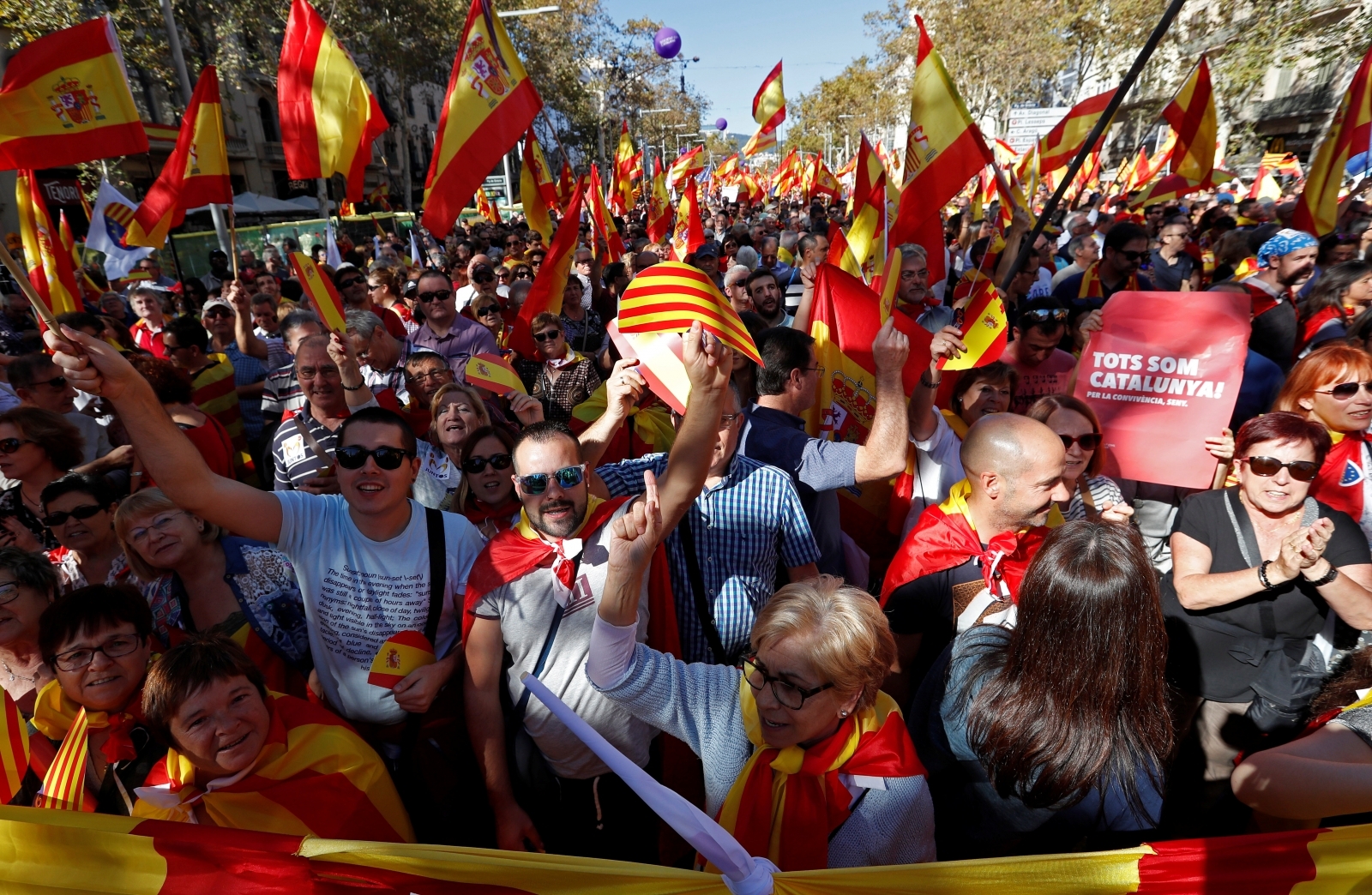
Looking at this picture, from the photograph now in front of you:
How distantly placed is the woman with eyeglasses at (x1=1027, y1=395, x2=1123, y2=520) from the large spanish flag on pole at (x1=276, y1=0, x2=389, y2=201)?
16.5 ft

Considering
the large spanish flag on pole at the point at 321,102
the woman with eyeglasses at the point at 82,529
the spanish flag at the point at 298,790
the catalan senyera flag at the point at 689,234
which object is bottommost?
the spanish flag at the point at 298,790

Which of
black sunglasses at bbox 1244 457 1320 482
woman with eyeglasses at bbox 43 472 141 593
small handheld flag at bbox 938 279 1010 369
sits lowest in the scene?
woman with eyeglasses at bbox 43 472 141 593

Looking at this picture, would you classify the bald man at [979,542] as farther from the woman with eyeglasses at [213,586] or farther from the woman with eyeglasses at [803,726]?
the woman with eyeglasses at [213,586]

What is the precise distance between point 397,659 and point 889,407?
180 cm

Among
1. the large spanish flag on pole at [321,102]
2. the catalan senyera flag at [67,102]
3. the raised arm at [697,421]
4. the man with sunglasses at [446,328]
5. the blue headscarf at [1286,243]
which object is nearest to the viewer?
the raised arm at [697,421]

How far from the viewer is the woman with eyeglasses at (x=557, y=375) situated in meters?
4.94

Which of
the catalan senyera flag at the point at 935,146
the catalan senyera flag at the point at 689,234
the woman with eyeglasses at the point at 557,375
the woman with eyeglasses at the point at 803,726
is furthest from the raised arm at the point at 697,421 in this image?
the catalan senyera flag at the point at 689,234

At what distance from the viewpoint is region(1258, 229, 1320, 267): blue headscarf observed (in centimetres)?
523

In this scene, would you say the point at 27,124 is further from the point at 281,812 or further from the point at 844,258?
the point at 844,258

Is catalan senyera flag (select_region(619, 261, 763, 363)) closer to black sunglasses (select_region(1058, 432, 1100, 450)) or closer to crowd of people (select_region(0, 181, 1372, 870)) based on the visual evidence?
crowd of people (select_region(0, 181, 1372, 870))

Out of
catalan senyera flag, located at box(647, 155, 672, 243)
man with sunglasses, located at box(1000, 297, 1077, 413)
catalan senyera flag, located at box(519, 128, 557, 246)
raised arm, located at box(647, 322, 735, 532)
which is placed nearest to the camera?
raised arm, located at box(647, 322, 735, 532)

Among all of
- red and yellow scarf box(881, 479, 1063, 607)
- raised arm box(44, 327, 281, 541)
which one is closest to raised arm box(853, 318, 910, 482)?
red and yellow scarf box(881, 479, 1063, 607)

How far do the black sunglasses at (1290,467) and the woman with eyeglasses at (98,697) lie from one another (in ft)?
10.5

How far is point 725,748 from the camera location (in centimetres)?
178
